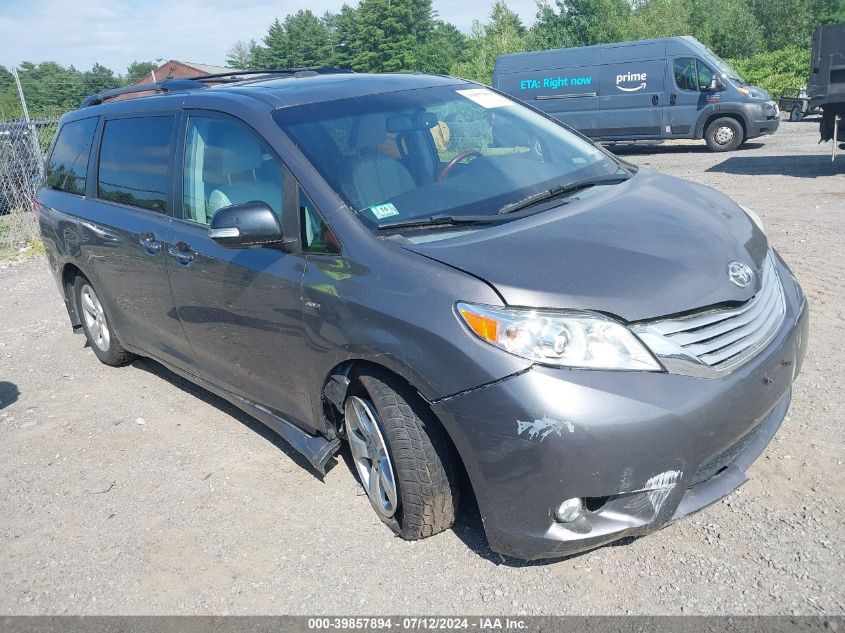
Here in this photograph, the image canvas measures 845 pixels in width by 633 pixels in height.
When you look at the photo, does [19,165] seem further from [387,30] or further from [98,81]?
[98,81]

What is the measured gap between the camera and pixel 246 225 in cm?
319

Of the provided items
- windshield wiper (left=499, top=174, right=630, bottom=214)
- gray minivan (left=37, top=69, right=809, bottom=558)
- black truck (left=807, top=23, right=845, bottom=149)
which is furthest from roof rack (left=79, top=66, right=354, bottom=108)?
black truck (left=807, top=23, right=845, bottom=149)

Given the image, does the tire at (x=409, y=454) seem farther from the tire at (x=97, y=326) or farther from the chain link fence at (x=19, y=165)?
the chain link fence at (x=19, y=165)

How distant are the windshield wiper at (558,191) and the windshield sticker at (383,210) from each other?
47 cm

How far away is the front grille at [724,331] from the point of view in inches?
103

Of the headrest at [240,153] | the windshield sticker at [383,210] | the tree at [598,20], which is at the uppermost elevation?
the tree at [598,20]

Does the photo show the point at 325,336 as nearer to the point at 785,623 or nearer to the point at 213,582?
the point at 213,582

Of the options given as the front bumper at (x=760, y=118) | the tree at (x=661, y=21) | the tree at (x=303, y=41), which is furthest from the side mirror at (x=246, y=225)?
the tree at (x=303, y=41)

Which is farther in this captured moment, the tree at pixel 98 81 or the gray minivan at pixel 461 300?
the tree at pixel 98 81

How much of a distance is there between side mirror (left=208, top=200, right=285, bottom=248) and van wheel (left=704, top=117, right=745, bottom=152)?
16.0 meters

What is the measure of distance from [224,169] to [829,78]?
11.1m

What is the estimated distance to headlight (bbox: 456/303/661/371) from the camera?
2.53m

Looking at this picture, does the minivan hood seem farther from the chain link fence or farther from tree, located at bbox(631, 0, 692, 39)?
tree, located at bbox(631, 0, 692, 39)

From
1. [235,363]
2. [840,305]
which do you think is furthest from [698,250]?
[840,305]
